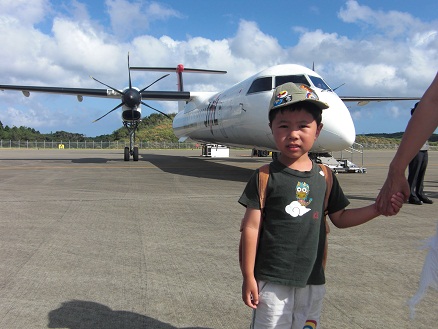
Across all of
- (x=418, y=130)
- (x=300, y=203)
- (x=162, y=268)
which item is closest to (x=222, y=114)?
(x=162, y=268)

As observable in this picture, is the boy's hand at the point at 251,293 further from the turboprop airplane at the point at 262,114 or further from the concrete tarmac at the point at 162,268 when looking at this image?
the turboprop airplane at the point at 262,114

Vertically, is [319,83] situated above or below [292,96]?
above

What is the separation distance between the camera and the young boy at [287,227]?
200 cm

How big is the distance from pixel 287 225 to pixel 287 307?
15.6 inches

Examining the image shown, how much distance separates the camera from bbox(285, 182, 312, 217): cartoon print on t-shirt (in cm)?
202

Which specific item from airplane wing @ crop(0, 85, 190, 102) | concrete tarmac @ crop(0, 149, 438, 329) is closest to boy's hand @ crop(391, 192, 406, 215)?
concrete tarmac @ crop(0, 149, 438, 329)

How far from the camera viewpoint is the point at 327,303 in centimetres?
316

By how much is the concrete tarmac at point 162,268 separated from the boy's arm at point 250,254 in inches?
36.3

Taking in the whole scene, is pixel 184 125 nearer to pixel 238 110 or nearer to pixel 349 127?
pixel 238 110

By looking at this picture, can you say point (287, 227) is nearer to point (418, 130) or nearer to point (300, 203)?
point (300, 203)

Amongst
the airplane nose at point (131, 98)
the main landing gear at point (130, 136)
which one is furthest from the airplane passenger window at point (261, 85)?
the main landing gear at point (130, 136)

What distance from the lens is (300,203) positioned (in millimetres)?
2033

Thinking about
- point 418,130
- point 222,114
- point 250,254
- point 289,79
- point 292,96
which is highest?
point 289,79

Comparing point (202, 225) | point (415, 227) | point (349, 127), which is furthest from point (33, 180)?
point (415, 227)
